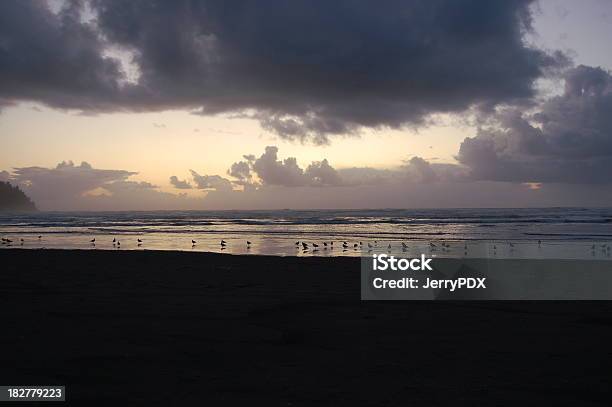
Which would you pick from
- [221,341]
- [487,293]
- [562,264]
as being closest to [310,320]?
[221,341]

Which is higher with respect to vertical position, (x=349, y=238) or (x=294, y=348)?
(x=294, y=348)

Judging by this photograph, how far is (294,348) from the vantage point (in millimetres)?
7777

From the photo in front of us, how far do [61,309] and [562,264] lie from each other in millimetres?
19025

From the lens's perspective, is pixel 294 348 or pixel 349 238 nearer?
pixel 294 348

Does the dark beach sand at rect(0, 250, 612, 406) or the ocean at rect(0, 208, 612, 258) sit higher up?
the dark beach sand at rect(0, 250, 612, 406)

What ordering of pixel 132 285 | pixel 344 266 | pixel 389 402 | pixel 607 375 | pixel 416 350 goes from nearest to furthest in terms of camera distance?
pixel 389 402
pixel 607 375
pixel 416 350
pixel 132 285
pixel 344 266

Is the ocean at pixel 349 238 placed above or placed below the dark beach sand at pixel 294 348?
below

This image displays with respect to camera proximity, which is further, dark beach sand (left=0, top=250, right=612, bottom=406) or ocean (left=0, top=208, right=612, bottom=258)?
ocean (left=0, top=208, right=612, bottom=258)

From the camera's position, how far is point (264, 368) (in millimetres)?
6715

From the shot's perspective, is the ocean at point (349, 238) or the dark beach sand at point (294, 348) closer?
the dark beach sand at point (294, 348)

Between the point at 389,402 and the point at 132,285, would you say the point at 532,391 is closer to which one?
the point at 389,402

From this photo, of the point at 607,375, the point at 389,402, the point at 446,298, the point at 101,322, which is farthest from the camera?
the point at 446,298

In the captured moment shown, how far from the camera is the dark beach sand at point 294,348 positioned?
5.84 metres

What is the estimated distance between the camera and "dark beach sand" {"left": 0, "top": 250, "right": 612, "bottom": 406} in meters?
5.84
